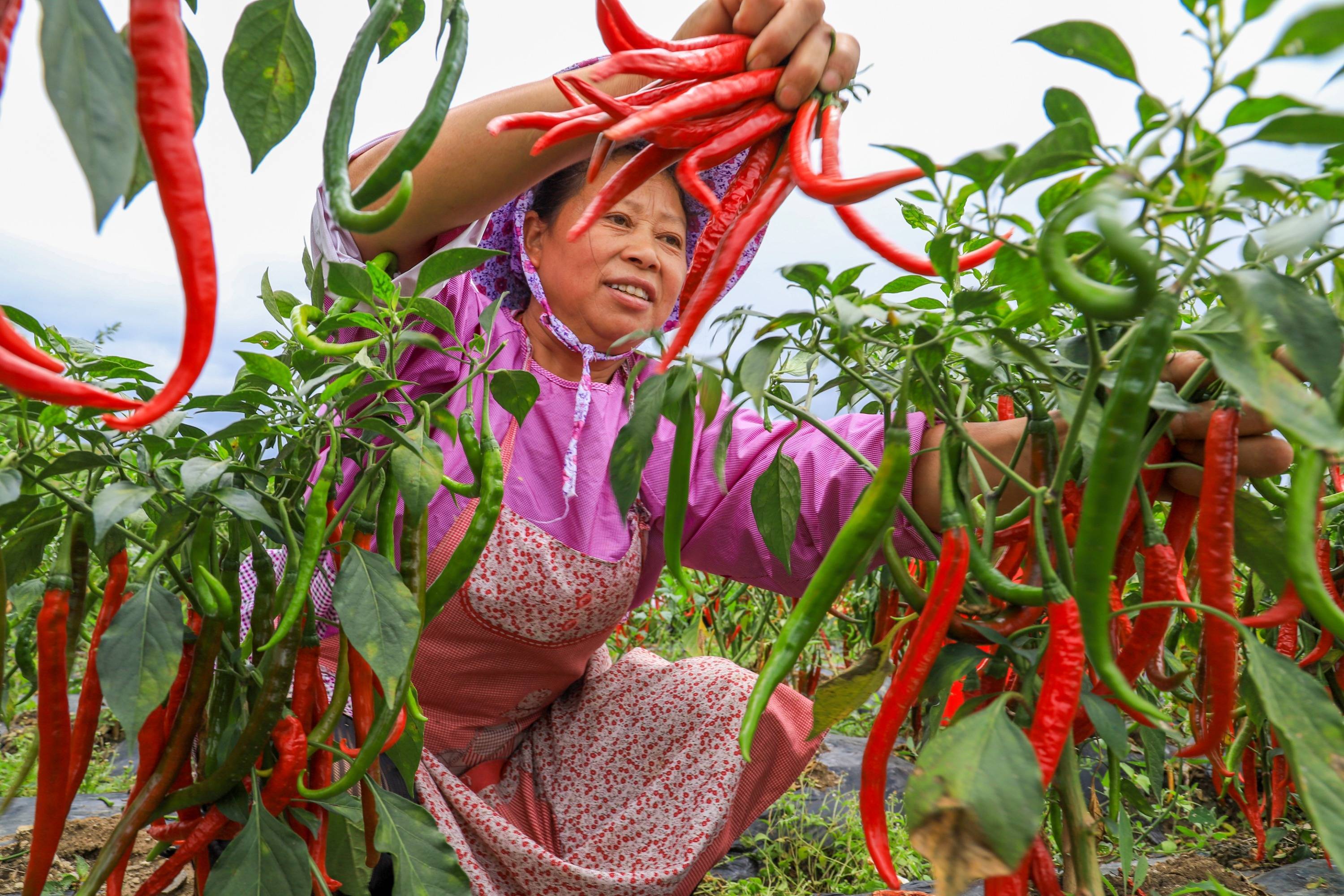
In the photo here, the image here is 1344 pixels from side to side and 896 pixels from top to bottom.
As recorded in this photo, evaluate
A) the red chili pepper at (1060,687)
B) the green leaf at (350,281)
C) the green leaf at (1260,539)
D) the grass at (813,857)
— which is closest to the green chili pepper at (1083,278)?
the red chili pepper at (1060,687)

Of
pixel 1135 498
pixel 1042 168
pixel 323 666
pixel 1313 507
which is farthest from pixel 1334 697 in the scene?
pixel 323 666

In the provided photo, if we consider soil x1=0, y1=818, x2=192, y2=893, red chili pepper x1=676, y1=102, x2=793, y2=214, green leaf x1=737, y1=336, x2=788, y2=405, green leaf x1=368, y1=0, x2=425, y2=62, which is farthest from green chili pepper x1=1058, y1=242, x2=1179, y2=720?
soil x1=0, y1=818, x2=192, y2=893

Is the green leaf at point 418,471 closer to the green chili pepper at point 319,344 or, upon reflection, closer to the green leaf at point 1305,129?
the green chili pepper at point 319,344

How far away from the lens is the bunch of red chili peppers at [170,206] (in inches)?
15.0

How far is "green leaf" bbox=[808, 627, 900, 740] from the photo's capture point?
674 mm

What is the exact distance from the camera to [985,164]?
509 mm

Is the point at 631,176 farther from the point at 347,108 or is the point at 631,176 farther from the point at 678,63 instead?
the point at 347,108

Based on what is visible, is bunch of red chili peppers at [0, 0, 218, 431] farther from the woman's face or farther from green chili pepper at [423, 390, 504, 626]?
the woman's face

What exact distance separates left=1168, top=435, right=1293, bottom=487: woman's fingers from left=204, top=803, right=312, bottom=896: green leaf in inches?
33.6

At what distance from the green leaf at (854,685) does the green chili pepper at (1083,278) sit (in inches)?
13.7

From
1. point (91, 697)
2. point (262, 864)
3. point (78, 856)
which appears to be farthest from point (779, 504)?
point (78, 856)

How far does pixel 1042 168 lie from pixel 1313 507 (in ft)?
0.82

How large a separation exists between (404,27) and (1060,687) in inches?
22.6

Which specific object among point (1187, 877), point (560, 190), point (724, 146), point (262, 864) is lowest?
point (262, 864)
